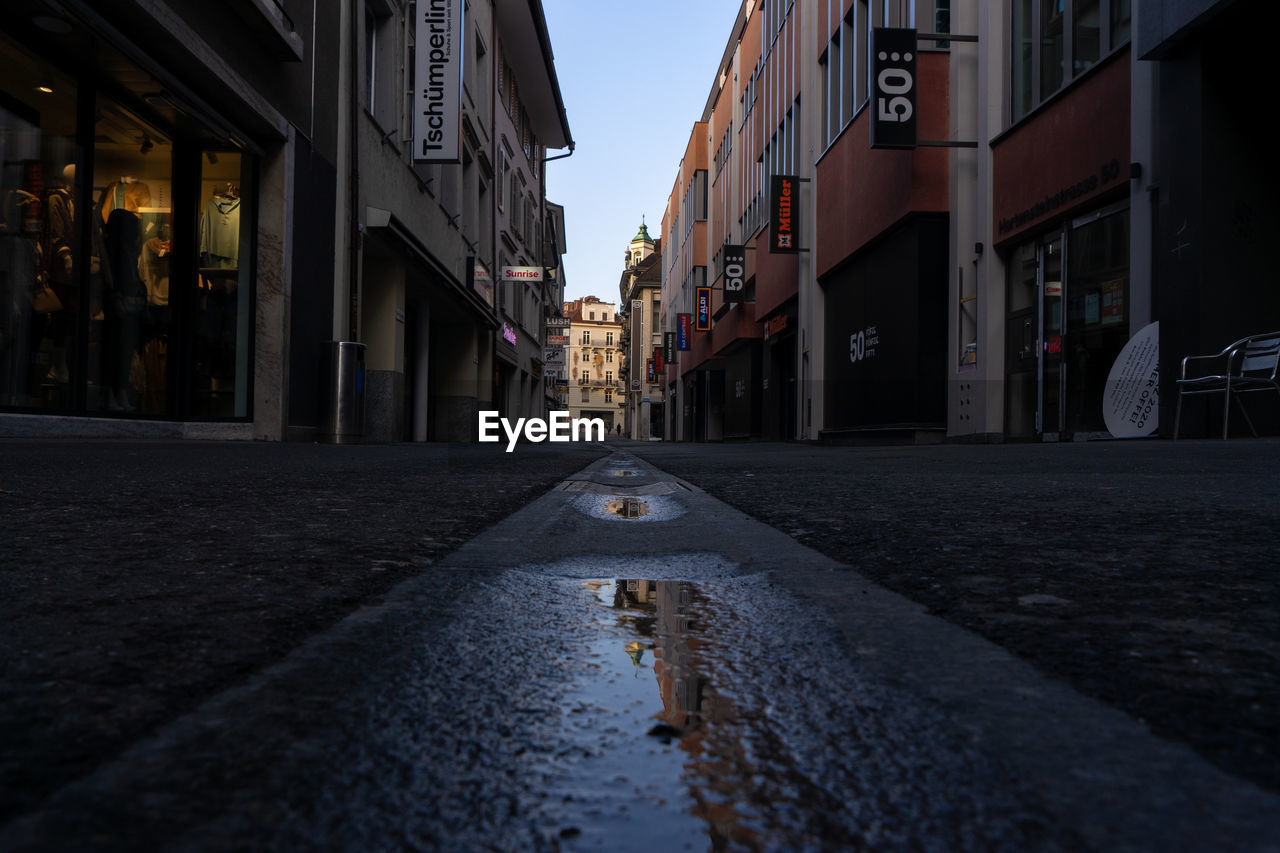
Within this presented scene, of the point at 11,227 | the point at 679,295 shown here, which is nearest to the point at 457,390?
the point at 11,227

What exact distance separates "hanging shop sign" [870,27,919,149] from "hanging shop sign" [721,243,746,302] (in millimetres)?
14905

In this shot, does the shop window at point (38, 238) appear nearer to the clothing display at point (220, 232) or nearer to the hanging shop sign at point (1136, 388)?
the clothing display at point (220, 232)

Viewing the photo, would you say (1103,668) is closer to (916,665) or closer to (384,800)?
(916,665)

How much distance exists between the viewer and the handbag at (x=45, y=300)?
21.3 ft

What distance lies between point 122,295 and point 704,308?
27346 mm

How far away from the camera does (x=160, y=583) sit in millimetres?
1287

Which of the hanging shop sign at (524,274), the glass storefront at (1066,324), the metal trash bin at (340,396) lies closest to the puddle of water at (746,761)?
the glass storefront at (1066,324)

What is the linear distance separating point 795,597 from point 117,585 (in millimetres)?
957

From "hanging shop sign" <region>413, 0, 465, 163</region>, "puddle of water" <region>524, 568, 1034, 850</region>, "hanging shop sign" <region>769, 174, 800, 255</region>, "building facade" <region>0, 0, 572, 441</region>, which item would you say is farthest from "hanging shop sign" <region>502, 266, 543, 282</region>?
"puddle of water" <region>524, 568, 1034, 850</region>

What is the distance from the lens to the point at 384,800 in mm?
535

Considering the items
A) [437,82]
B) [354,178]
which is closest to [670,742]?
[354,178]

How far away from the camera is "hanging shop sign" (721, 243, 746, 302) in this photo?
1061 inches

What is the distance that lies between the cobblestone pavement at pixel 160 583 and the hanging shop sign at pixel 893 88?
1022 centimetres

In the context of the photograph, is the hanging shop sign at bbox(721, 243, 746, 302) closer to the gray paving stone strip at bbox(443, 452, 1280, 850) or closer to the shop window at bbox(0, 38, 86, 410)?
the shop window at bbox(0, 38, 86, 410)
